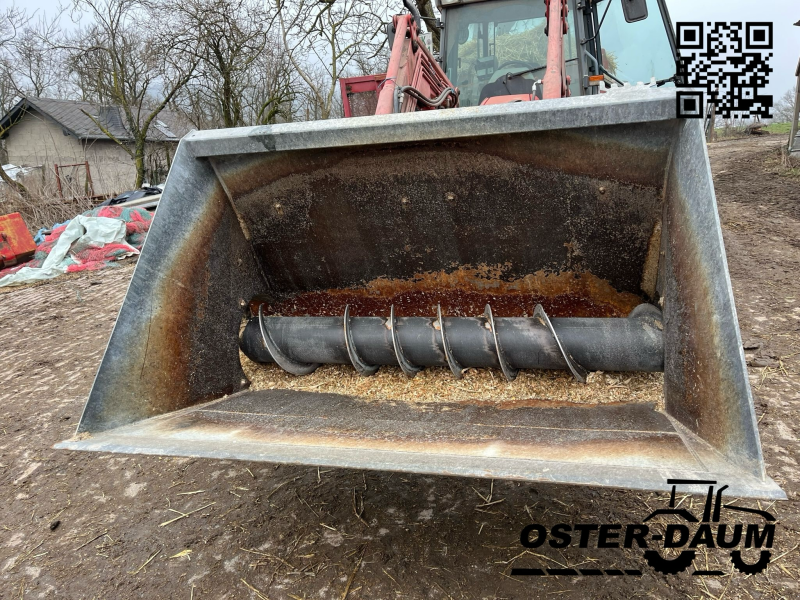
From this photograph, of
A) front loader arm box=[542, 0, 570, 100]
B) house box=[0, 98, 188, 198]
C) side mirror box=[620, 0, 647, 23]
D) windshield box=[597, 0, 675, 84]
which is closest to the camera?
front loader arm box=[542, 0, 570, 100]

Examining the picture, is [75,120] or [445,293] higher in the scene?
[75,120]

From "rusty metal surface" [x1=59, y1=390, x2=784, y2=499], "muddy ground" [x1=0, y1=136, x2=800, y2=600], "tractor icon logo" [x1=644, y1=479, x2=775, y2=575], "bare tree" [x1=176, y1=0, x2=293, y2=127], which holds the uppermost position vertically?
"bare tree" [x1=176, y1=0, x2=293, y2=127]

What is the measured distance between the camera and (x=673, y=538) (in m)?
1.74

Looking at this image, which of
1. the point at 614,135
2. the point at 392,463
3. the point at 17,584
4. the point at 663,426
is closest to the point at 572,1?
the point at 614,135

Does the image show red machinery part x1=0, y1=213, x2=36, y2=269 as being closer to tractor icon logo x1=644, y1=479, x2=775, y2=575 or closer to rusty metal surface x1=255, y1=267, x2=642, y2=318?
rusty metal surface x1=255, y1=267, x2=642, y2=318

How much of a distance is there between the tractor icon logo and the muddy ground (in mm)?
30

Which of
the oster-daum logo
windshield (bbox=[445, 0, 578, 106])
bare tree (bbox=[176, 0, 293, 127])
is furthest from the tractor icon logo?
bare tree (bbox=[176, 0, 293, 127])

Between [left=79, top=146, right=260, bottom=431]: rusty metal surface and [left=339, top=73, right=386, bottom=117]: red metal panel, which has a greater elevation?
[left=339, top=73, right=386, bottom=117]: red metal panel

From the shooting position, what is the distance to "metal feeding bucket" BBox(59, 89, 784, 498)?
4.44ft

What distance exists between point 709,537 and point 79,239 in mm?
7111

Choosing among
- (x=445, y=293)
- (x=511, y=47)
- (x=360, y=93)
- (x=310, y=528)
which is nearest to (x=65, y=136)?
(x=360, y=93)

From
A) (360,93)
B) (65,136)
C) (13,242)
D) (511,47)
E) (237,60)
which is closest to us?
(511,47)

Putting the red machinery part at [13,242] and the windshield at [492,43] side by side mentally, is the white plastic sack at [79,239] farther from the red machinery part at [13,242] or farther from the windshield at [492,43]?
the windshield at [492,43]

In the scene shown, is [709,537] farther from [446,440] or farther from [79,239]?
[79,239]
